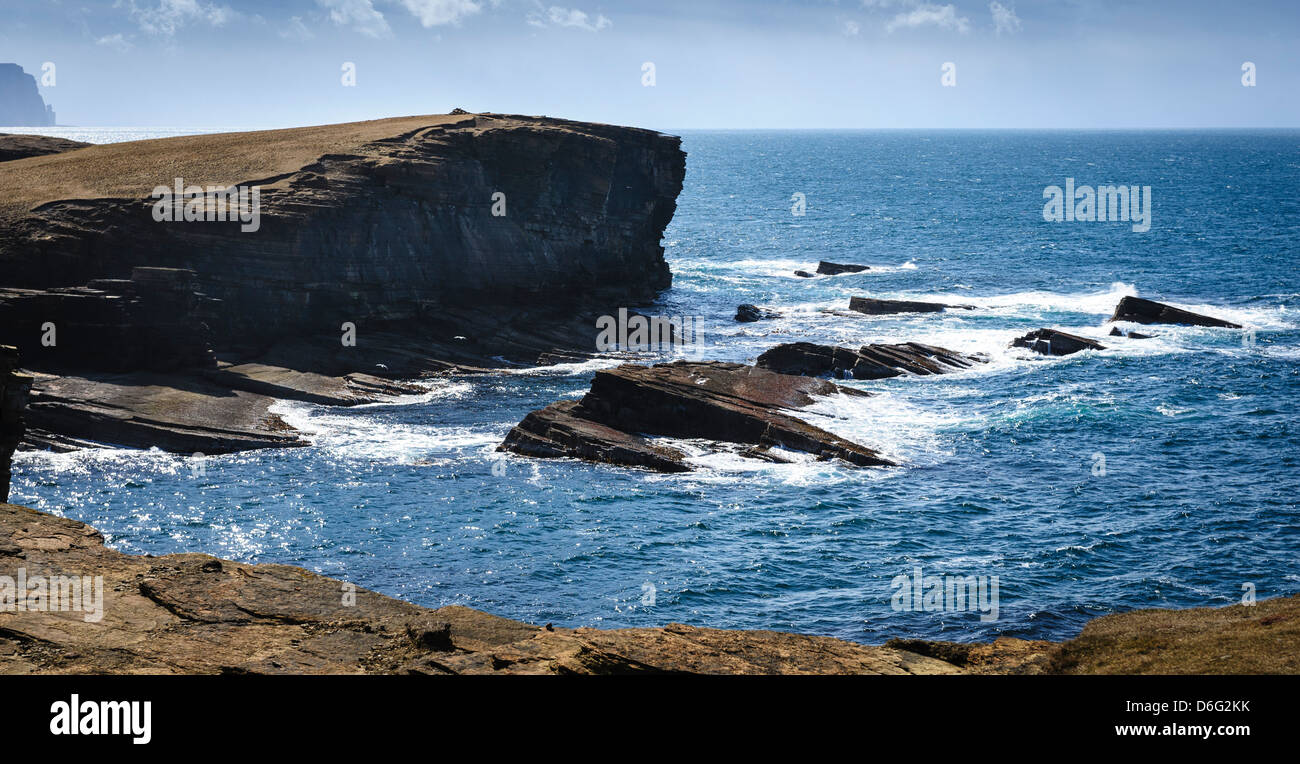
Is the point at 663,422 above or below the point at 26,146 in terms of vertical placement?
below

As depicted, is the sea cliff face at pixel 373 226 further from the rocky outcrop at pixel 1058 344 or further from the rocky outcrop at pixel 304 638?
the rocky outcrop at pixel 304 638

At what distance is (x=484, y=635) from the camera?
18.2 meters

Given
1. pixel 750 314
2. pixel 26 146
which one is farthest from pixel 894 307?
pixel 26 146

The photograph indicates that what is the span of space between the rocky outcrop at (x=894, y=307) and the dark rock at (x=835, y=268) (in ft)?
66.2

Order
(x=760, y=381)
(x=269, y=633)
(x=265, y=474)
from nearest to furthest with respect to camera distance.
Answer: (x=269, y=633), (x=265, y=474), (x=760, y=381)

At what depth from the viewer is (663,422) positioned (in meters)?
49.0

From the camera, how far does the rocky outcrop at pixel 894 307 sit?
78500mm

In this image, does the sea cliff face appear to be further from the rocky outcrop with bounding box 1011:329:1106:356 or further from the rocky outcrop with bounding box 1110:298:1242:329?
the rocky outcrop with bounding box 1110:298:1242:329

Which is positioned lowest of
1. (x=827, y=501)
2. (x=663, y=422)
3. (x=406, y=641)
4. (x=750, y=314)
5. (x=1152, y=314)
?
(x=827, y=501)

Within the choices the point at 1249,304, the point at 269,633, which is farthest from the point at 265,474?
the point at 1249,304

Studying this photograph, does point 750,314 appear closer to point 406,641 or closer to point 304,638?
point 406,641

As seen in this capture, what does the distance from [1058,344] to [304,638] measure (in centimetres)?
5749
